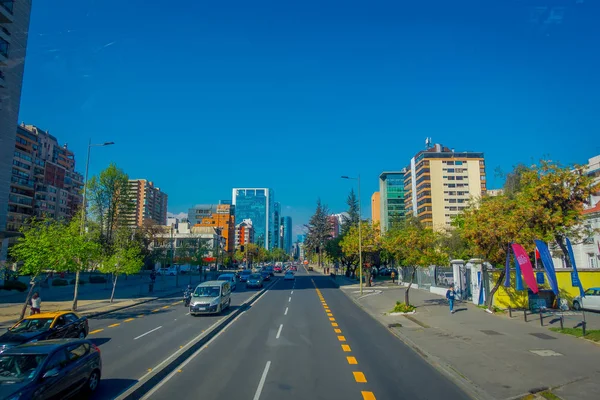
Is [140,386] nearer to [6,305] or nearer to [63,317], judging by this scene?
[63,317]

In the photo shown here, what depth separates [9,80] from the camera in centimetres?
3866

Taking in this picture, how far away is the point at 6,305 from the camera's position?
1109 inches

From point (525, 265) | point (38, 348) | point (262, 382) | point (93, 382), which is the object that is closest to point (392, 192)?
point (525, 265)

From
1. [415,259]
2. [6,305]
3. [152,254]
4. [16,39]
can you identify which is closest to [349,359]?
[415,259]

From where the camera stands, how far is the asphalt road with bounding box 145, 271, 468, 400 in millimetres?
8711

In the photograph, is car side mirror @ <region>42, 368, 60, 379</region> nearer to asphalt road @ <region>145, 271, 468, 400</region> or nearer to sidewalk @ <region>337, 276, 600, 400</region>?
asphalt road @ <region>145, 271, 468, 400</region>

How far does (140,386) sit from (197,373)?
6.24 ft

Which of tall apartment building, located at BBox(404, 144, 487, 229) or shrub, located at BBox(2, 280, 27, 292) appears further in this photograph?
tall apartment building, located at BBox(404, 144, 487, 229)

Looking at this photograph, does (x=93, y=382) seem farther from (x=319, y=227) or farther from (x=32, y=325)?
(x=319, y=227)

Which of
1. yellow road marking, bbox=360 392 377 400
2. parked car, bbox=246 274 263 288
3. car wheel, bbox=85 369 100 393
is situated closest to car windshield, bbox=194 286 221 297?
car wheel, bbox=85 369 100 393

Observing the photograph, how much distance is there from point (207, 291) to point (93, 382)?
14368mm

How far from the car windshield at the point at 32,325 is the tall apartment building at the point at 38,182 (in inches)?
2366

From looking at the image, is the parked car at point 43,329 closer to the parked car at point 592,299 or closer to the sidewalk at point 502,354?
the sidewalk at point 502,354

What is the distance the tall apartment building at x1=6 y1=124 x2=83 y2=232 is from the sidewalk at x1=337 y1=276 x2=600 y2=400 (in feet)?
219
